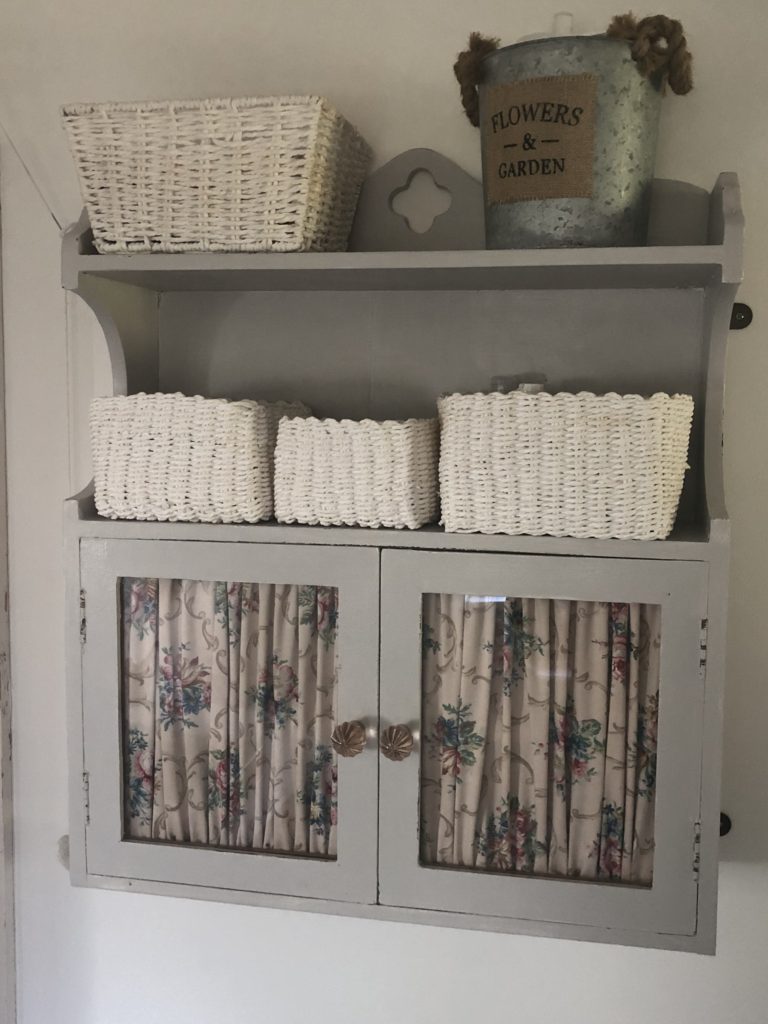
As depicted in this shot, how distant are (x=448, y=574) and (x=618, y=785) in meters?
0.31

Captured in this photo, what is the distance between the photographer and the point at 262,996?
1479 mm

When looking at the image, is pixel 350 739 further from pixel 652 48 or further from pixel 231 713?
pixel 652 48

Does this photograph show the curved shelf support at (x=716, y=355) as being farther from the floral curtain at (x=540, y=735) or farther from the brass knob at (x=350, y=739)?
the brass knob at (x=350, y=739)

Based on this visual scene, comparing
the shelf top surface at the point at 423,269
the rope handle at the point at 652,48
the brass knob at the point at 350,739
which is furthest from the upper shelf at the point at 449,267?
the brass knob at the point at 350,739

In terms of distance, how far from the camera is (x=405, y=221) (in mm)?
1312

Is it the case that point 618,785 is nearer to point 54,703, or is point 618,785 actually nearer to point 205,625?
point 205,625

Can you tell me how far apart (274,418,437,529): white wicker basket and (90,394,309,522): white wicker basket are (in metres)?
0.03

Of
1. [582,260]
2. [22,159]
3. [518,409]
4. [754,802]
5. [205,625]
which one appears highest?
[22,159]

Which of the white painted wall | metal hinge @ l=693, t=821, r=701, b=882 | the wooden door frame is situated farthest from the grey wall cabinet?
the wooden door frame

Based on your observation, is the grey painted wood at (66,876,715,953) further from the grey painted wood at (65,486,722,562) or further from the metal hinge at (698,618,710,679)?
the grey painted wood at (65,486,722,562)

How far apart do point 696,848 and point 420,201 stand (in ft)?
2.85

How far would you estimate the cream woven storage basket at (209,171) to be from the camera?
3.60 feet

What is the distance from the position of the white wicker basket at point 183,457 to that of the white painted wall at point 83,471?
306 millimetres

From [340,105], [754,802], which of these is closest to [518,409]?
[340,105]
